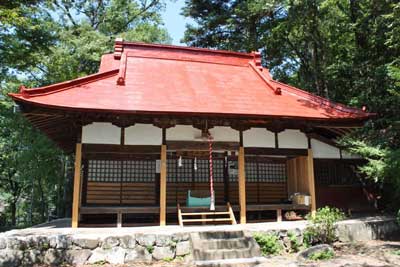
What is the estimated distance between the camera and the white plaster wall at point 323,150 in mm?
11055

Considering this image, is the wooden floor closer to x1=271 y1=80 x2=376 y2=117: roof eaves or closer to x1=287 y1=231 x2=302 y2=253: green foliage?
x1=287 y1=231 x2=302 y2=253: green foliage

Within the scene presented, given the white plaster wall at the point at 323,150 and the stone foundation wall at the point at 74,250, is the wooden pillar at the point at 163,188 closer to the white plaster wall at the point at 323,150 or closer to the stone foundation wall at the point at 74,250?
the stone foundation wall at the point at 74,250

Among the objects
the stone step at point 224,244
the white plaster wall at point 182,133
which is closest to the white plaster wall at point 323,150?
the white plaster wall at point 182,133

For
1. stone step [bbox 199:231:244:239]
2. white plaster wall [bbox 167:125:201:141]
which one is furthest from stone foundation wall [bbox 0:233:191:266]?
white plaster wall [bbox 167:125:201:141]

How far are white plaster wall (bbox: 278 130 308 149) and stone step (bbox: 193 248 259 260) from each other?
4084 millimetres

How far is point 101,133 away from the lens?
9.49 m

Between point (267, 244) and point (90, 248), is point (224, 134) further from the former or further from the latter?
point (90, 248)

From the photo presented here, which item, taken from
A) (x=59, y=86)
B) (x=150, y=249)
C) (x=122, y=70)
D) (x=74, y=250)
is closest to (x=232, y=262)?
(x=150, y=249)

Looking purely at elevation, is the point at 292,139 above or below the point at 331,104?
below

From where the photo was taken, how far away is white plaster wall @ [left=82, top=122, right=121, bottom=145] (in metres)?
9.40

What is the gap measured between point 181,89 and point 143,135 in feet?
7.18

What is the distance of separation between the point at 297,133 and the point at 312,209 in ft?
7.89

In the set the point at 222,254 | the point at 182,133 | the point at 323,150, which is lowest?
the point at 222,254

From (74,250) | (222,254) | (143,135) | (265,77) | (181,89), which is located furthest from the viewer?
(265,77)
